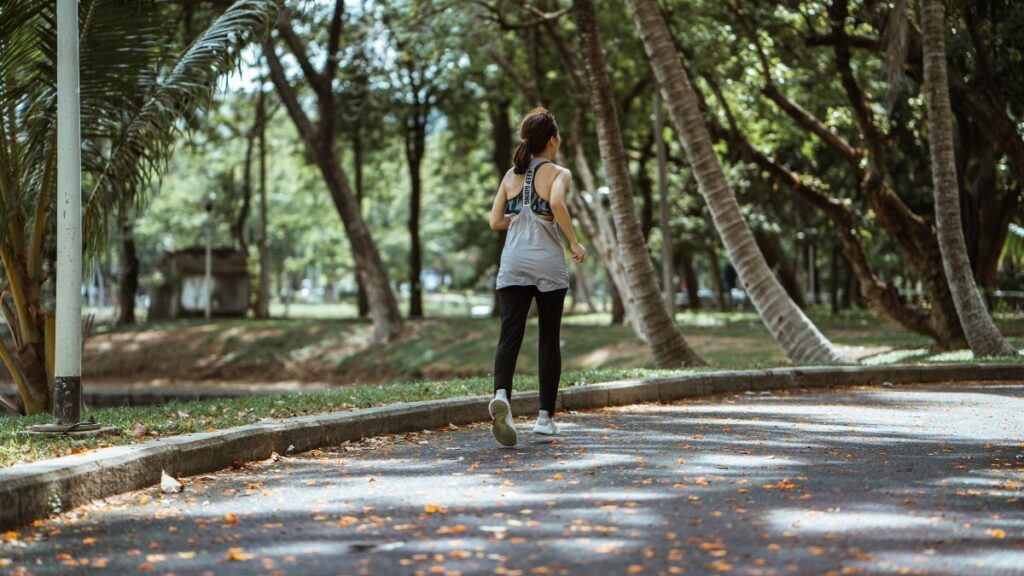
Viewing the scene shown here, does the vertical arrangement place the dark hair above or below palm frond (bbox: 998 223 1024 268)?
below

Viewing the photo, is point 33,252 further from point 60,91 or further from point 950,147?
point 950,147

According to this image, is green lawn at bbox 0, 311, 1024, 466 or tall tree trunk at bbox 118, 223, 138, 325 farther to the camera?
tall tree trunk at bbox 118, 223, 138, 325

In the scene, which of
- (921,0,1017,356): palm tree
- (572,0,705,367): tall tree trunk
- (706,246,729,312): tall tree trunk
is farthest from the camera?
(706,246,729,312): tall tree trunk

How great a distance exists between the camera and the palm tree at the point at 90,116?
1105cm

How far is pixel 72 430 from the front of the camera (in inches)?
293

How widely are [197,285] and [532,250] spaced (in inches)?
1373

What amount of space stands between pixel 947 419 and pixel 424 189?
48.6 m

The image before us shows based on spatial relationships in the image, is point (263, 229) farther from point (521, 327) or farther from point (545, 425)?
point (521, 327)

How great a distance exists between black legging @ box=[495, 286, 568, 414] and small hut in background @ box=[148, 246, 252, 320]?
34.3m

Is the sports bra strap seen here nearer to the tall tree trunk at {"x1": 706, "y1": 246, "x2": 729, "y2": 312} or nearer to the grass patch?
the grass patch

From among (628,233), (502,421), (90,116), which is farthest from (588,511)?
(628,233)

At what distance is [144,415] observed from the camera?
8953 mm

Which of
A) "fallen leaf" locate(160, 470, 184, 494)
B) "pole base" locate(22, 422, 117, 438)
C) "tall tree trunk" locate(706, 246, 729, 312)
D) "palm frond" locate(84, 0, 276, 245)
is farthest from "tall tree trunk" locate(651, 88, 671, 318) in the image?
"tall tree trunk" locate(706, 246, 729, 312)

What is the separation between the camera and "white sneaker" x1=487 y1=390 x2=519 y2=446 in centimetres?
769
